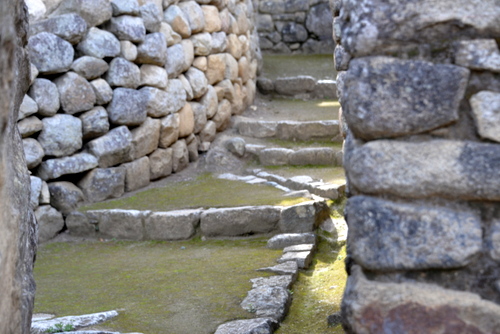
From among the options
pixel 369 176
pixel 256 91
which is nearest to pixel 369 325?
pixel 369 176

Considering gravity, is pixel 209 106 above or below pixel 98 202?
above

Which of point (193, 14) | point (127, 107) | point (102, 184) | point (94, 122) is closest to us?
point (94, 122)

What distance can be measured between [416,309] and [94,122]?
402 cm

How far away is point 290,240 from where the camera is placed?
4422mm

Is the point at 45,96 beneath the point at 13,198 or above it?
beneath

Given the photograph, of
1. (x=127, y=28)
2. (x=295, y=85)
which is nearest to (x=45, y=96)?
(x=127, y=28)

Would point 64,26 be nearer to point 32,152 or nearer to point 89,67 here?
point 89,67

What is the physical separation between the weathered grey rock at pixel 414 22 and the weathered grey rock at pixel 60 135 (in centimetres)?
367

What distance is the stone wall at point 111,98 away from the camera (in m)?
4.89

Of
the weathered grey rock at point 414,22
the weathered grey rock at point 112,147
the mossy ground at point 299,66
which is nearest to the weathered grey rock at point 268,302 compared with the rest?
the weathered grey rock at point 414,22

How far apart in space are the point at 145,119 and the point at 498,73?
4.32 meters

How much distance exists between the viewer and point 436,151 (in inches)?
66.1

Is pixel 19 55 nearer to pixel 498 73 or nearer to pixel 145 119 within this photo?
pixel 498 73

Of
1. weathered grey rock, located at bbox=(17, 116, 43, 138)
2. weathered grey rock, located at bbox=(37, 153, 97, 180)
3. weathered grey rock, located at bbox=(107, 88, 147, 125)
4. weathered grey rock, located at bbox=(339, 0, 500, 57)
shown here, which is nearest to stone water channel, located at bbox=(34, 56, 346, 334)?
weathered grey rock, located at bbox=(37, 153, 97, 180)
